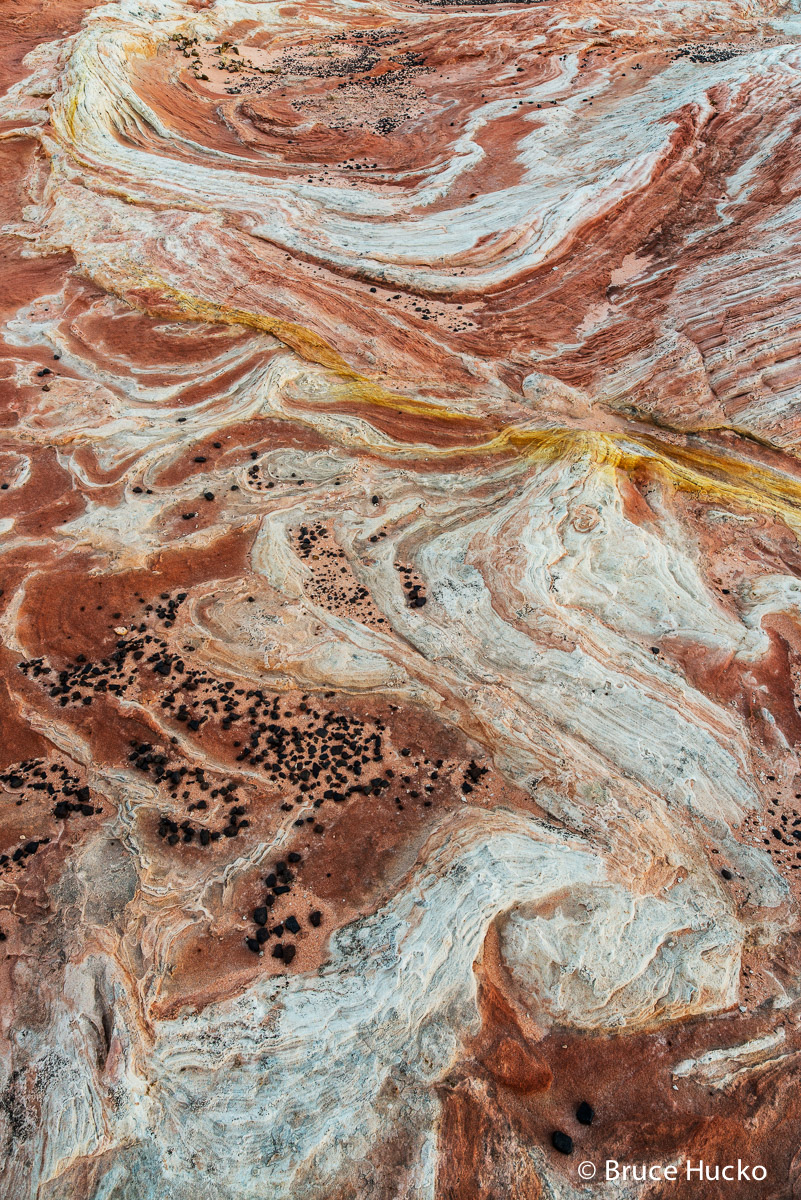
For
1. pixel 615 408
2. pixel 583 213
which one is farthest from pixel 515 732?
pixel 583 213

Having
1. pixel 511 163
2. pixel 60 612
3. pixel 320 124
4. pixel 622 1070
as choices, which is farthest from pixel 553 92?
pixel 622 1070

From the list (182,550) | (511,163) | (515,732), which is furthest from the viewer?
(511,163)

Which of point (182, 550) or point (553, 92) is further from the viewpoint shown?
point (553, 92)

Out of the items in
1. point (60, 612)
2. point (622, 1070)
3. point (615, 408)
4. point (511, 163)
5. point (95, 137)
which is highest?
point (511, 163)

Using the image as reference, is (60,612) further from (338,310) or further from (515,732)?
(338,310)

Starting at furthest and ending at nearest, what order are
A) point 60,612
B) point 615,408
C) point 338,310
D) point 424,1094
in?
point 338,310, point 615,408, point 60,612, point 424,1094

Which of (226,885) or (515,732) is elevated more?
(515,732)
